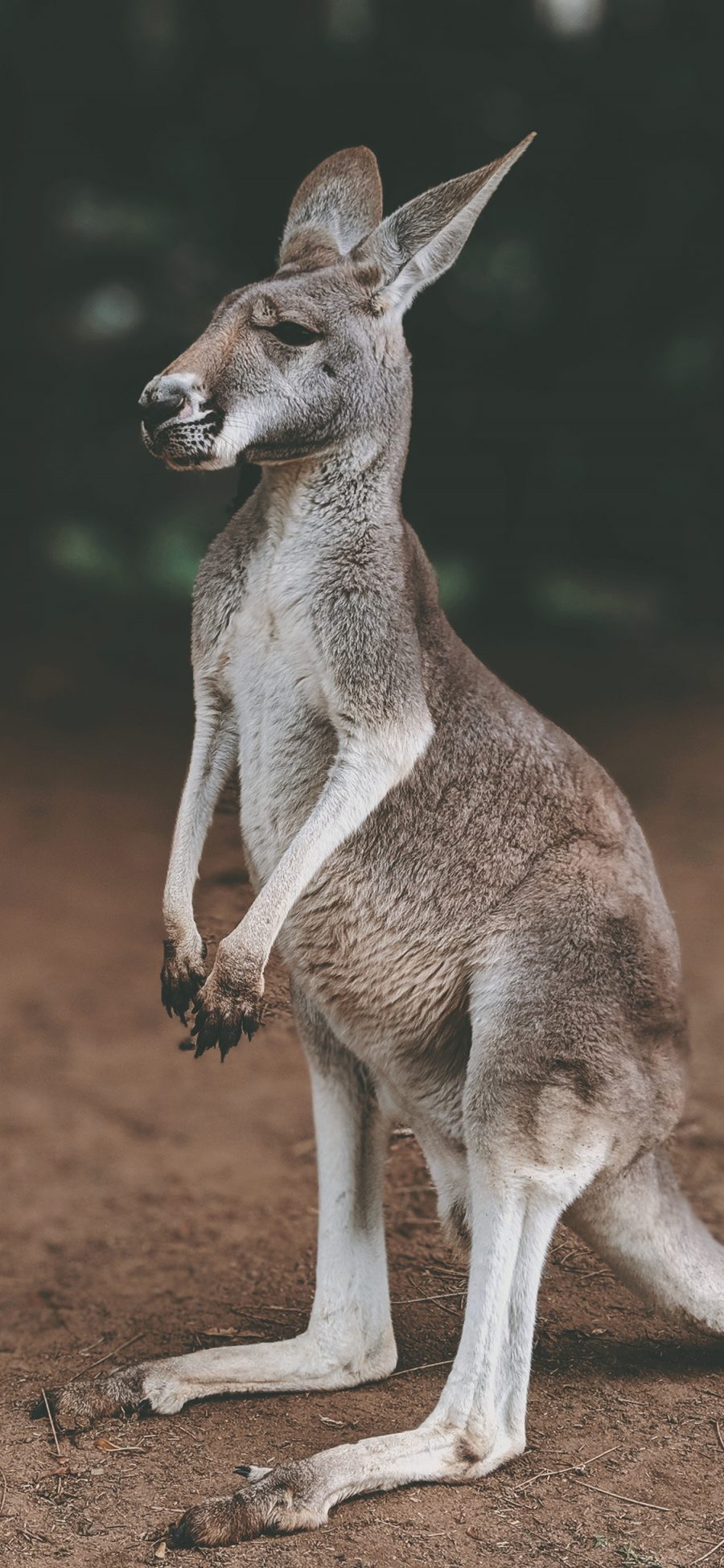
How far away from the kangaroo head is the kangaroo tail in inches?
56.2

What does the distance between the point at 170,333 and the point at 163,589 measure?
0.86 m

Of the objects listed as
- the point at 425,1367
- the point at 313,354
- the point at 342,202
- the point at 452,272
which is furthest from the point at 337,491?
the point at 452,272

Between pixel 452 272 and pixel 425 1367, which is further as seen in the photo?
pixel 452 272

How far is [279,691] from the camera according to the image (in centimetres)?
271

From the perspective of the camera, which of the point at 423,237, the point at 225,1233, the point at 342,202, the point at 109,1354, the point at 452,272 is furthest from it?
the point at 452,272

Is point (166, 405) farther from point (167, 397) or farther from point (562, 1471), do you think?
point (562, 1471)

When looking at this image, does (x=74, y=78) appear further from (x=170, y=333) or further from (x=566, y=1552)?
(x=566, y=1552)

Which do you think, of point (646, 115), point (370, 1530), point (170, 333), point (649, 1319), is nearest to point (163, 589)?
point (170, 333)

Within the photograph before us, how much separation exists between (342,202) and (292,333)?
50cm

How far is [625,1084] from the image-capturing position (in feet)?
8.58

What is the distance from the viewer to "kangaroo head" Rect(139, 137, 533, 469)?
8.11ft

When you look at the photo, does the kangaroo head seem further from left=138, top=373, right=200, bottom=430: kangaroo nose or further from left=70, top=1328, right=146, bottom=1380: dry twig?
left=70, top=1328, right=146, bottom=1380: dry twig

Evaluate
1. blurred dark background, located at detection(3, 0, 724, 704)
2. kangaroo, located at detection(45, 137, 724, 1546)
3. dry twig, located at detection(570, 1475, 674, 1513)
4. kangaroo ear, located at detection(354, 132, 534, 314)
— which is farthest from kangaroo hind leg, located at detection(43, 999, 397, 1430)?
blurred dark background, located at detection(3, 0, 724, 704)

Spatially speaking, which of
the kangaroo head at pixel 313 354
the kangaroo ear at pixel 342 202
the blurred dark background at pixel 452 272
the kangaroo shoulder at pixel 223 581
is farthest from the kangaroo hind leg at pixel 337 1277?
the blurred dark background at pixel 452 272
